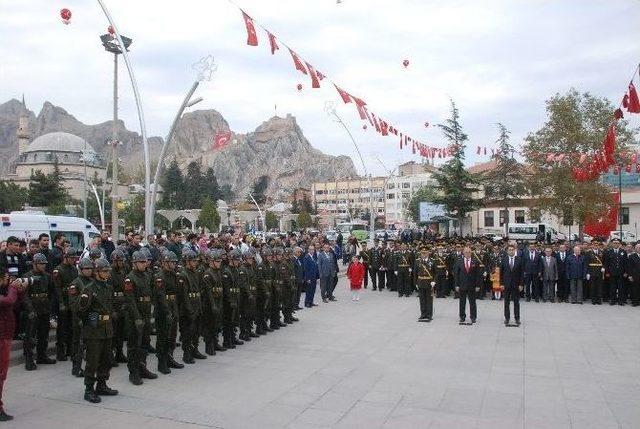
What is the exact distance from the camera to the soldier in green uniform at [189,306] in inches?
382

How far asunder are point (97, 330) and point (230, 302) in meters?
3.56

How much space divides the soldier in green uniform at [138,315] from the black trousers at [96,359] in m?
0.58

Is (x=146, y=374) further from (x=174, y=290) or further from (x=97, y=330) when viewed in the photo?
(x=97, y=330)

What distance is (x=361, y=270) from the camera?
797 inches

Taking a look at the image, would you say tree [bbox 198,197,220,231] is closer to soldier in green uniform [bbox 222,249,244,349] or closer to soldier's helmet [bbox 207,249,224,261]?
soldier in green uniform [bbox 222,249,244,349]

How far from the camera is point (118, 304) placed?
8.77 meters

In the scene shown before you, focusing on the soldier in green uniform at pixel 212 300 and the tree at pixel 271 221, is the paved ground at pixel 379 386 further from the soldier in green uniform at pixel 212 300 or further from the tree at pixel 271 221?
the tree at pixel 271 221

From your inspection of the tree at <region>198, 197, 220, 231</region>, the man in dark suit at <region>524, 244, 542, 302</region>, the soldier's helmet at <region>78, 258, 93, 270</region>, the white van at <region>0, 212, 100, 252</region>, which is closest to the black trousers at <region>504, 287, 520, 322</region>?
the man in dark suit at <region>524, 244, 542, 302</region>

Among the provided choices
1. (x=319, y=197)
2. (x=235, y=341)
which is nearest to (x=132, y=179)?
(x=319, y=197)

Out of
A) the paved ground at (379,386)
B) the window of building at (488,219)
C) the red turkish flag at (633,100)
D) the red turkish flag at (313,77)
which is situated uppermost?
the red turkish flag at (313,77)

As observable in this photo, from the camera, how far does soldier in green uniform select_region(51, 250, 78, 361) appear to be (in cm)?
972

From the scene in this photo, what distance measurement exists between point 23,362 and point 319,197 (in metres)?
149

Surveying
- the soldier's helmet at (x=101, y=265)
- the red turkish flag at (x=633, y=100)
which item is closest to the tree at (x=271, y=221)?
the red turkish flag at (x=633, y=100)

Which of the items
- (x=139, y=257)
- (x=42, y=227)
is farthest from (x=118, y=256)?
(x=42, y=227)
